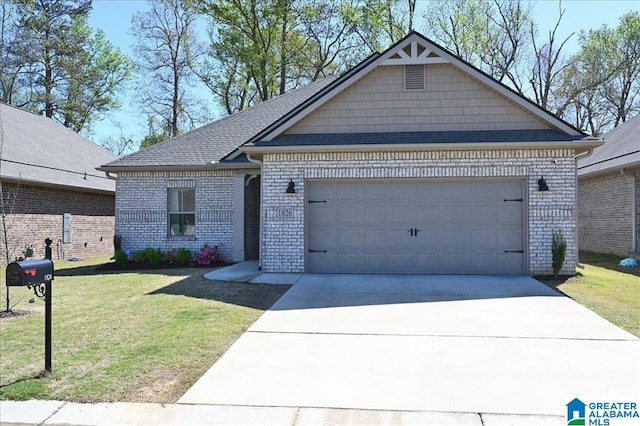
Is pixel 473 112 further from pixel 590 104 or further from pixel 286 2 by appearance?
pixel 590 104

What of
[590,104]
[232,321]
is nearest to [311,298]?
[232,321]

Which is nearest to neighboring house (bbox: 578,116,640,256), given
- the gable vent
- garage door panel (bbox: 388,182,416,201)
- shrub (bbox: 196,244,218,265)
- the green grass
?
the gable vent

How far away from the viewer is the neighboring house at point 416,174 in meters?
10.8

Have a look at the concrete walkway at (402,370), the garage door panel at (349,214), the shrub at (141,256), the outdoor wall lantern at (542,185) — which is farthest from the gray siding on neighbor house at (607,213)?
the shrub at (141,256)

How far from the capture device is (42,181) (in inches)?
616

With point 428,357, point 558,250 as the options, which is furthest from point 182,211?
point 428,357

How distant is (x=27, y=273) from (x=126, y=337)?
167cm

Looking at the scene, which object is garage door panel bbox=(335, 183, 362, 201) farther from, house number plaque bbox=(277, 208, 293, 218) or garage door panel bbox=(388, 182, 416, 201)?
house number plaque bbox=(277, 208, 293, 218)

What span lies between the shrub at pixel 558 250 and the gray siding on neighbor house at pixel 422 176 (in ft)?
0.41

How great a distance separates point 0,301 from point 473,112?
35.5 ft

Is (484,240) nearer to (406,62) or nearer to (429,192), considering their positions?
(429,192)

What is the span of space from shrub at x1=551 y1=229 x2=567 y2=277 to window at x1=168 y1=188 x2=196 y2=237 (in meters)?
10.1

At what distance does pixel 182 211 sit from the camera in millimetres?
14781

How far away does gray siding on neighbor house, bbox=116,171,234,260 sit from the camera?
47.4ft
